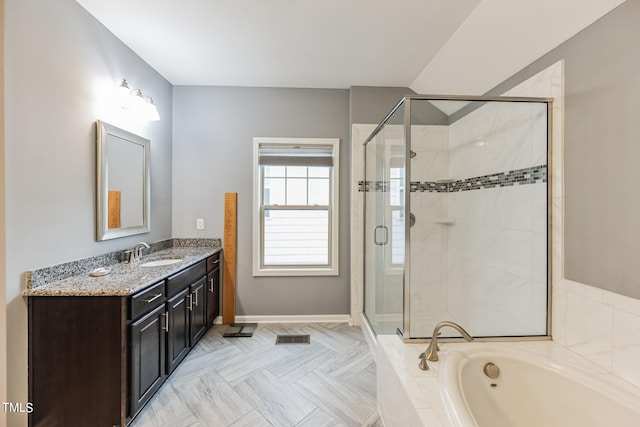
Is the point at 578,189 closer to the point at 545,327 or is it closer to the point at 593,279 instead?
the point at 593,279

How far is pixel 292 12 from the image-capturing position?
1.94m

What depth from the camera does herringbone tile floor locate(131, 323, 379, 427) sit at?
1755mm

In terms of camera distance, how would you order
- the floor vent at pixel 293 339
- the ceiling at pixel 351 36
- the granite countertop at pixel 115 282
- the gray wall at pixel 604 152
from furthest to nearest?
the floor vent at pixel 293 339
the ceiling at pixel 351 36
the granite countertop at pixel 115 282
the gray wall at pixel 604 152

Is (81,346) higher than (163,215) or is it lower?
lower

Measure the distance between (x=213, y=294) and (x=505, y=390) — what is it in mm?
2564

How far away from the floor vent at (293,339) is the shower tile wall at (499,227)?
142 centimetres

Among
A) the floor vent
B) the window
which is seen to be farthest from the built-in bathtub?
the window

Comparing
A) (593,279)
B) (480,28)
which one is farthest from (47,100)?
(593,279)

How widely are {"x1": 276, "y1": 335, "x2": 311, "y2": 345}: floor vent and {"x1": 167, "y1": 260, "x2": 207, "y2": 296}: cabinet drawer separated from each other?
99 cm

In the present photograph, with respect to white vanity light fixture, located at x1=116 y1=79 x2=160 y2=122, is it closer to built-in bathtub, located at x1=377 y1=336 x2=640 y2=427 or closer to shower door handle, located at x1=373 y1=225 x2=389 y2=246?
shower door handle, located at x1=373 y1=225 x2=389 y2=246

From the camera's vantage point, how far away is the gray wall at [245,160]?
10.3 feet

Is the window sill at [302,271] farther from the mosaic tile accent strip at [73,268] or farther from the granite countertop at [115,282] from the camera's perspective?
the mosaic tile accent strip at [73,268]

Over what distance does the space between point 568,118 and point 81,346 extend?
2.97 m

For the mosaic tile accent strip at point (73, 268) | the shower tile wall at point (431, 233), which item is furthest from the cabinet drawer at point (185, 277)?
the shower tile wall at point (431, 233)
